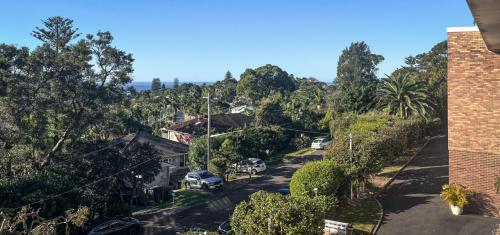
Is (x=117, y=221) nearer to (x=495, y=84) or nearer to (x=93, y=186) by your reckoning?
(x=93, y=186)

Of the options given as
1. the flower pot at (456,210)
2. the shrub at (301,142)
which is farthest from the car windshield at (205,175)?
the shrub at (301,142)

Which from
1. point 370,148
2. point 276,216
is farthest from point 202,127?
point 276,216

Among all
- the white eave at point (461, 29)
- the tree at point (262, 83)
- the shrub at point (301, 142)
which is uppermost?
the tree at point (262, 83)

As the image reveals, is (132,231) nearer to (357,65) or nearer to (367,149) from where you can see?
(367,149)

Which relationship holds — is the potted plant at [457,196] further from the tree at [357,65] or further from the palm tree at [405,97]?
the tree at [357,65]

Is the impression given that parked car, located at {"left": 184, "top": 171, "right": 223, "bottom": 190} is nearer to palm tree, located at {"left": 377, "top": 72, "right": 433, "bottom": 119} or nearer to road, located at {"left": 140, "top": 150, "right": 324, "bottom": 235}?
road, located at {"left": 140, "top": 150, "right": 324, "bottom": 235}

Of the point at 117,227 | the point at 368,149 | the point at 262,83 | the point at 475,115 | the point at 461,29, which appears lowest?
the point at 117,227

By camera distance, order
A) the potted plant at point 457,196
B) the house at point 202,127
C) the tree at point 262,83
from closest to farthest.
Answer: the potted plant at point 457,196 → the house at point 202,127 → the tree at point 262,83
